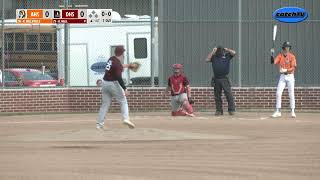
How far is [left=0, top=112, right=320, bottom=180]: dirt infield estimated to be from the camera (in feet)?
32.6

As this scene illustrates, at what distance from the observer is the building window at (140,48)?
23594 millimetres

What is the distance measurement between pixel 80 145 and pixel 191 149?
1956 millimetres

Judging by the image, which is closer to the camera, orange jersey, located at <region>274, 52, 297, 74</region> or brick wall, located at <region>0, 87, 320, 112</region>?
orange jersey, located at <region>274, 52, 297, 74</region>

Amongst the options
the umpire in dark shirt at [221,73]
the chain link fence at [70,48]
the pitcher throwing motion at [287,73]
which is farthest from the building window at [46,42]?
the pitcher throwing motion at [287,73]

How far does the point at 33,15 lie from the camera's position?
75.7ft

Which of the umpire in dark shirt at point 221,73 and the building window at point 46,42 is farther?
the building window at point 46,42

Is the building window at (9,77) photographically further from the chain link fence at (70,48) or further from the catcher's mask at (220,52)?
the catcher's mask at (220,52)

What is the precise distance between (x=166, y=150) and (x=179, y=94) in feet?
25.4

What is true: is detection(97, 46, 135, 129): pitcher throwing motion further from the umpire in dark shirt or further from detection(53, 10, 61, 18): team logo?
detection(53, 10, 61, 18): team logo
